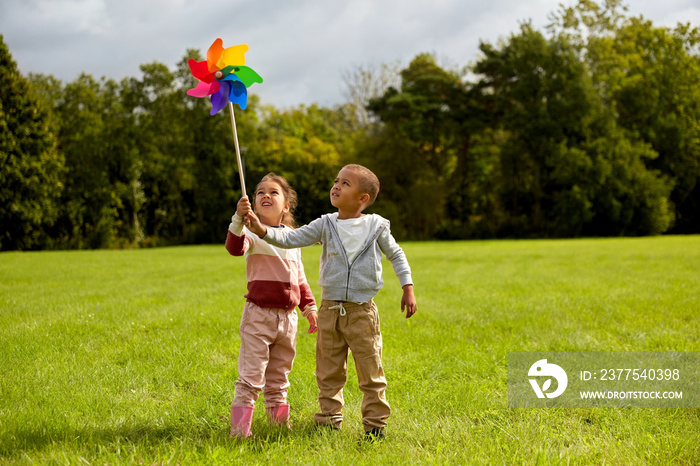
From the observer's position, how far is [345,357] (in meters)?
3.30

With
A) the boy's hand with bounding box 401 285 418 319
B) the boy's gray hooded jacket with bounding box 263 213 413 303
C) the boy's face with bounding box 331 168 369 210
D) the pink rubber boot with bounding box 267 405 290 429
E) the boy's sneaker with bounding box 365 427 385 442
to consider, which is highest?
the boy's face with bounding box 331 168 369 210

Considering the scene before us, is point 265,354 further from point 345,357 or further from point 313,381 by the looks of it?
point 313,381

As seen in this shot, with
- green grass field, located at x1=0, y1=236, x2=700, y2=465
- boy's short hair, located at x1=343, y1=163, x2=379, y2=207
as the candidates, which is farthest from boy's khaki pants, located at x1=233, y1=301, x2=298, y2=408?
boy's short hair, located at x1=343, y1=163, x2=379, y2=207

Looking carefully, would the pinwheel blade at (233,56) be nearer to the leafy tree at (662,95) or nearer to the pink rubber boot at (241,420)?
the pink rubber boot at (241,420)

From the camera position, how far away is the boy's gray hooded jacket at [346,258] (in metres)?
3.21

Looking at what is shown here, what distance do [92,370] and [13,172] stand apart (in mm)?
26831

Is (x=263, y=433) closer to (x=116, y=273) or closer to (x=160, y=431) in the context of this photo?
(x=160, y=431)

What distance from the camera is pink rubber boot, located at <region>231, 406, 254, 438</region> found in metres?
3.14

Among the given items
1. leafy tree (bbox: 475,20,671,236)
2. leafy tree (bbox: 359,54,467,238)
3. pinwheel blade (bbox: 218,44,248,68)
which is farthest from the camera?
leafy tree (bbox: 359,54,467,238)

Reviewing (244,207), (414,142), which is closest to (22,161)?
(414,142)

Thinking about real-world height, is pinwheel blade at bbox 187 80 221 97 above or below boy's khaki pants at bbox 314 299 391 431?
above

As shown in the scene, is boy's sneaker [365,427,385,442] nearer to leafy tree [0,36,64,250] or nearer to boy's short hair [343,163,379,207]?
boy's short hair [343,163,379,207]

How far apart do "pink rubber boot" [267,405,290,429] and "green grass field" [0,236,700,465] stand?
11cm

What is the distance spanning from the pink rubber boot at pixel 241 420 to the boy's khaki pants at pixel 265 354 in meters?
0.03
